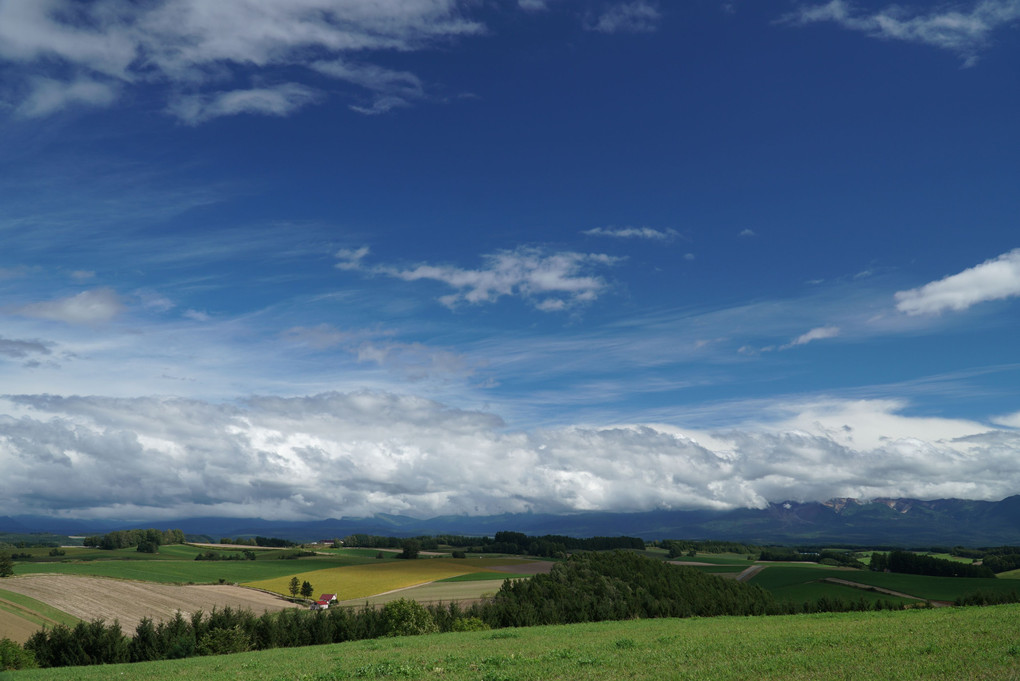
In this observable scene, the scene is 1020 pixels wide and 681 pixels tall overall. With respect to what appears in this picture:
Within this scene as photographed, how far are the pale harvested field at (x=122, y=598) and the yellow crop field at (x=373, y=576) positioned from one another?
14.1 m

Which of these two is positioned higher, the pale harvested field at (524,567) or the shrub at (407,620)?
the shrub at (407,620)

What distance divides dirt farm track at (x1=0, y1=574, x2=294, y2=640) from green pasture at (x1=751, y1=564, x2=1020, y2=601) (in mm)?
77251

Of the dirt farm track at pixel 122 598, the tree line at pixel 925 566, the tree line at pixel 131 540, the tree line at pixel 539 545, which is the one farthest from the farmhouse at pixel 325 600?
the tree line at pixel 925 566

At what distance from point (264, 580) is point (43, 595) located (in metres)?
53.2

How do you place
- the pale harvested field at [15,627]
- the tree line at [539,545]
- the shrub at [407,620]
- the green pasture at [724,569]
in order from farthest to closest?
the tree line at [539,545] → the green pasture at [724,569] → the pale harvested field at [15,627] → the shrub at [407,620]

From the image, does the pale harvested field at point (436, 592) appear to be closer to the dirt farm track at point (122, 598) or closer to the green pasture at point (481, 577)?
the green pasture at point (481, 577)

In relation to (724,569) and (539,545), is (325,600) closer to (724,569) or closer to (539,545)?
(724,569)

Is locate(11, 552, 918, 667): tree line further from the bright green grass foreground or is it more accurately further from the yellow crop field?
the yellow crop field

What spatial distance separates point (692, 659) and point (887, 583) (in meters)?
98.6

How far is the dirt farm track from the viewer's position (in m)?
70.5

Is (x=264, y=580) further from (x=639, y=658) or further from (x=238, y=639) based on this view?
(x=639, y=658)

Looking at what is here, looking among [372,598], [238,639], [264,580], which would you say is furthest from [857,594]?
[264,580]

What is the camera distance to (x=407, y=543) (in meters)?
176

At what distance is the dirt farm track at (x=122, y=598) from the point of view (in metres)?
70.5
